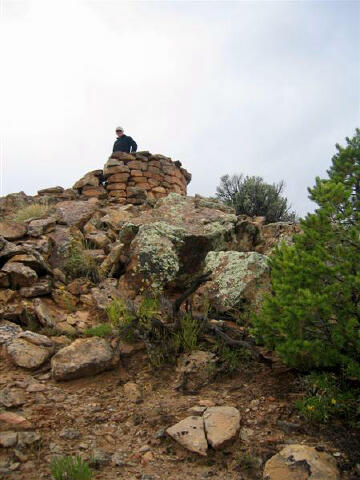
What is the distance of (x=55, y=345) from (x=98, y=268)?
164 centimetres

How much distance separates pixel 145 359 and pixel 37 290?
1.81 metres

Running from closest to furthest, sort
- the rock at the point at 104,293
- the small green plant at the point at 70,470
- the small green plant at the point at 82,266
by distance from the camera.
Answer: the small green plant at the point at 70,470, the rock at the point at 104,293, the small green plant at the point at 82,266

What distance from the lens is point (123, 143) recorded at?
38.9 feet

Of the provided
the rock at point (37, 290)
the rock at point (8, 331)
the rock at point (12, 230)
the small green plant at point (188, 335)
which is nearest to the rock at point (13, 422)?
the rock at point (8, 331)

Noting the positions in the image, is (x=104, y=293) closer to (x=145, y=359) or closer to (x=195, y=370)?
(x=145, y=359)

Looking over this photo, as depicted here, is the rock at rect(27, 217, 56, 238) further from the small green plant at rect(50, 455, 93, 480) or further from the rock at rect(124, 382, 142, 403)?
the small green plant at rect(50, 455, 93, 480)

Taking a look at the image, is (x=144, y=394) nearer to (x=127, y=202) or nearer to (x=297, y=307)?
(x=297, y=307)

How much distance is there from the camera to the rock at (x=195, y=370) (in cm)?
360

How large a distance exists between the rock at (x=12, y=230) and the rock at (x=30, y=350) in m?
2.46

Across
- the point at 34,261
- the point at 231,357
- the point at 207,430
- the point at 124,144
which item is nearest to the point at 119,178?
the point at 124,144

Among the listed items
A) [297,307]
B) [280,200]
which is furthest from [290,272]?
[280,200]

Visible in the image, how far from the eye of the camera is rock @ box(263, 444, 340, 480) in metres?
2.47

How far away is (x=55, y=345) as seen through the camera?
13.3 feet

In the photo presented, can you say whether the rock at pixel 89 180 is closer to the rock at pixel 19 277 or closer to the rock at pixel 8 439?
the rock at pixel 19 277
